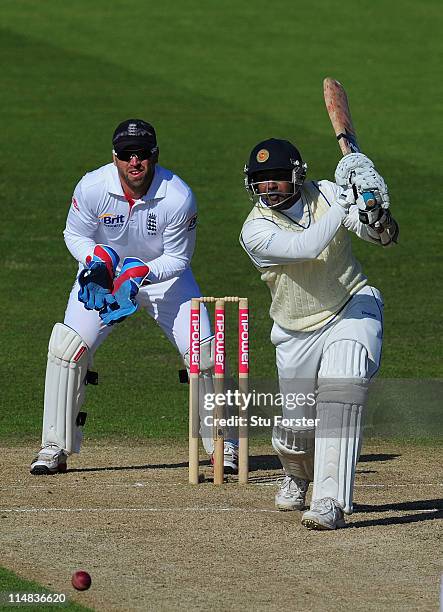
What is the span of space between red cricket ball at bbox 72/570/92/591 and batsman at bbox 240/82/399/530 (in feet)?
4.86

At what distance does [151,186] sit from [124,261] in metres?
0.50

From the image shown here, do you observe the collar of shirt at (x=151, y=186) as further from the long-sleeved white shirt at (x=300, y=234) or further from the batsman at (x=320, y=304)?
the long-sleeved white shirt at (x=300, y=234)

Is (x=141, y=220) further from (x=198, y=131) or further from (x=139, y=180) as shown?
(x=198, y=131)

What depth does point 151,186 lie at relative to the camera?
362 inches

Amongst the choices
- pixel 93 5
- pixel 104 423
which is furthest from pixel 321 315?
pixel 93 5

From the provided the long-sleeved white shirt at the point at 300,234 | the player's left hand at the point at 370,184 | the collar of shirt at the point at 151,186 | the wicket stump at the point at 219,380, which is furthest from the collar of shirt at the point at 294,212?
the collar of shirt at the point at 151,186

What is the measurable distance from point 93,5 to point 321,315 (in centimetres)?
2512

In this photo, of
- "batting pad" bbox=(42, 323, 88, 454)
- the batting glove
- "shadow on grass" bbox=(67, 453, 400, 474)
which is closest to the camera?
the batting glove

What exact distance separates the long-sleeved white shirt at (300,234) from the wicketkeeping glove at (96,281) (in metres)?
1.28

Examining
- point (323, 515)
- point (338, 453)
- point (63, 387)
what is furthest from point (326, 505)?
point (63, 387)

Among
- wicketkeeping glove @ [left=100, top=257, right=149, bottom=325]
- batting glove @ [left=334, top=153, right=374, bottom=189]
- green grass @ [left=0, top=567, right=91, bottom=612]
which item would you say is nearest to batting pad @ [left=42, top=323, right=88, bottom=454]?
wicketkeeping glove @ [left=100, top=257, right=149, bottom=325]

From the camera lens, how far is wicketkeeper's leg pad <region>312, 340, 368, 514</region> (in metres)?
7.52

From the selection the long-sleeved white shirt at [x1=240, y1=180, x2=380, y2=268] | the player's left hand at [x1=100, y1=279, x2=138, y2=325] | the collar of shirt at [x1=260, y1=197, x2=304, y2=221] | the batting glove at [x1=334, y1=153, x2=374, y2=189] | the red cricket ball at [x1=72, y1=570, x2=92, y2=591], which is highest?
the batting glove at [x1=334, y1=153, x2=374, y2=189]

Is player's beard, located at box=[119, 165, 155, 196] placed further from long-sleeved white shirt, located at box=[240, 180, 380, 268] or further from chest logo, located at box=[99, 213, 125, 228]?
long-sleeved white shirt, located at box=[240, 180, 380, 268]
